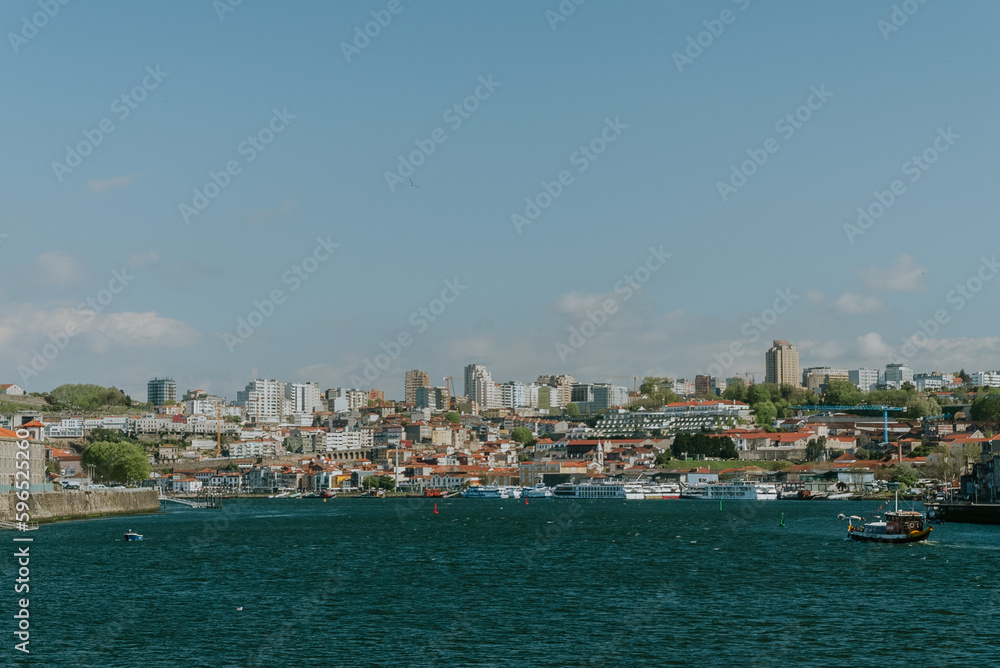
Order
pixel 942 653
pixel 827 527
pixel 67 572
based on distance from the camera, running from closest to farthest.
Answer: pixel 942 653 → pixel 67 572 → pixel 827 527

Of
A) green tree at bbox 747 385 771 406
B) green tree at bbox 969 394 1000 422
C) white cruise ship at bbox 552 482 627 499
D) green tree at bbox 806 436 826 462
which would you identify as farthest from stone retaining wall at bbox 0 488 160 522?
green tree at bbox 747 385 771 406

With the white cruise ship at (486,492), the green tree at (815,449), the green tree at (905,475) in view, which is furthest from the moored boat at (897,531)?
the green tree at (815,449)

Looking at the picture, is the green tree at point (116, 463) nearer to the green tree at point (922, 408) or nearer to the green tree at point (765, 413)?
the green tree at point (765, 413)

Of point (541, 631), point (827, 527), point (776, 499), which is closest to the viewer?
point (541, 631)

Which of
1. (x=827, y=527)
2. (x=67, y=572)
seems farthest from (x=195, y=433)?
(x=67, y=572)

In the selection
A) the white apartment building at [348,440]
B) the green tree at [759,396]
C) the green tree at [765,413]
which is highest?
the green tree at [759,396]

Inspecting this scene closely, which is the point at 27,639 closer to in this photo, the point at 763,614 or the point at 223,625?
the point at 223,625

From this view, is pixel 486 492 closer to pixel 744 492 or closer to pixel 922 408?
pixel 744 492
